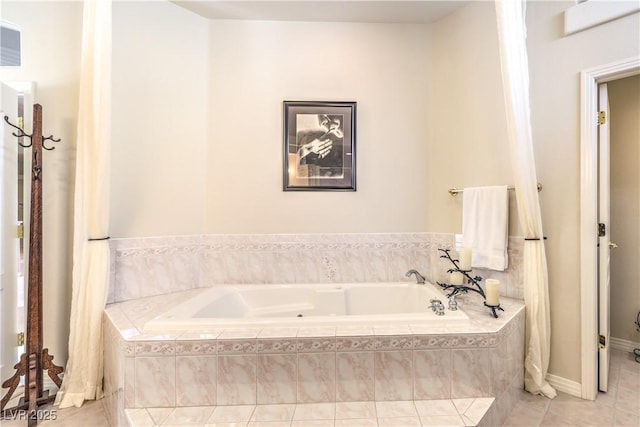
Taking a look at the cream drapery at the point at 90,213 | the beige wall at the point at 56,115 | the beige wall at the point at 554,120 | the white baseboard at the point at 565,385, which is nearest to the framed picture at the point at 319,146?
the beige wall at the point at 554,120

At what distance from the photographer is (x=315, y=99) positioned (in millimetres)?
2418

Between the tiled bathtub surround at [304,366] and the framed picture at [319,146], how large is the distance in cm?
128

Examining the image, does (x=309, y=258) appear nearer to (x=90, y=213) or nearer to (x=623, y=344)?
(x=90, y=213)

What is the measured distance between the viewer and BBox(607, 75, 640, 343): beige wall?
7.72 ft

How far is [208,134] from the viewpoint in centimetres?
239

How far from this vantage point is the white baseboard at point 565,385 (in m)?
1.80

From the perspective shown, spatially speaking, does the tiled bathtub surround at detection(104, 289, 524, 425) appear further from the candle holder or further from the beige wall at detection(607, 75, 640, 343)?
the beige wall at detection(607, 75, 640, 343)

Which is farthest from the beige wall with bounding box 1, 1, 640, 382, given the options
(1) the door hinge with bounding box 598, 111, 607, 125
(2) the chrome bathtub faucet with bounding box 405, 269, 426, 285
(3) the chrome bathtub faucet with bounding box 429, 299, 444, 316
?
(3) the chrome bathtub faucet with bounding box 429, 299, 444, 316

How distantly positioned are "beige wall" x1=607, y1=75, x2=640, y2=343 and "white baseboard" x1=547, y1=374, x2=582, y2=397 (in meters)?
1.09

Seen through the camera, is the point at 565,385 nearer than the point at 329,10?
Yes

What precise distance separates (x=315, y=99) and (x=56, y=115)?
1.85 meters

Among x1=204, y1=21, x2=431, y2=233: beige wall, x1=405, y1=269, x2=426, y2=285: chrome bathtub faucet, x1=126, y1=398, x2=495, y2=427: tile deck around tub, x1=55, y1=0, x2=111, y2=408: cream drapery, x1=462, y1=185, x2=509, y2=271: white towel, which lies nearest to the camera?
x1=126, y1=398, x2=495, y2=427: tile deck around tub

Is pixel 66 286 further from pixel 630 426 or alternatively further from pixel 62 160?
pixel 630 426

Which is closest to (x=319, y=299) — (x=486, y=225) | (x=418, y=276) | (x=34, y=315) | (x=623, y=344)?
(x=418, y=276)
